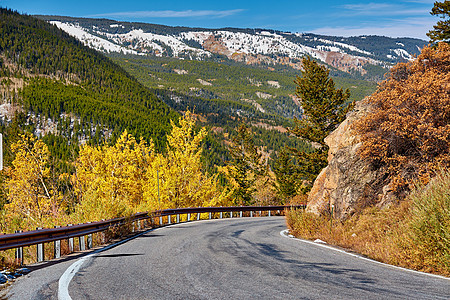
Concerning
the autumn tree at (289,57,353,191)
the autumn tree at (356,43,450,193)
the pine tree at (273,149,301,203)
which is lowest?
the pine tree at (273,149,301,203)

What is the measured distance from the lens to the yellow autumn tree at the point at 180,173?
1258 inches

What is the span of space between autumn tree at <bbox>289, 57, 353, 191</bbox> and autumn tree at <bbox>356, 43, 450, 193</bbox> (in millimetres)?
18963

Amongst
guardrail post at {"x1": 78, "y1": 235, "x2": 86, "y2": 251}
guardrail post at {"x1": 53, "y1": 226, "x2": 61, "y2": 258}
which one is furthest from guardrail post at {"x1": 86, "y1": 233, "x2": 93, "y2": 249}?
guardrail post at {"x1": 53, "y1": 226, "x2": 61, "y2": 258}

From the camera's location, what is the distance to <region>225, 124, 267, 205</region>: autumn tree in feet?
179

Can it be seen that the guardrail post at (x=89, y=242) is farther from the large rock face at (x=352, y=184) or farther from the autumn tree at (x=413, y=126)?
the autumn tree at (x=413, y=126)

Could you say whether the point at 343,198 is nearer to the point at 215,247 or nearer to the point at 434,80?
the point at 434,80

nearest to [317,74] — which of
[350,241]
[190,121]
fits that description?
[190,121]

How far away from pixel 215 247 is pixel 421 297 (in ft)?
19.5

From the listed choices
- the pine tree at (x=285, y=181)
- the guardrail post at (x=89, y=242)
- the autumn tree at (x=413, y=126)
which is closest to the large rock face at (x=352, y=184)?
the autumn tree at (x=413, y=126)

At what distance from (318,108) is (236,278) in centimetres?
2853

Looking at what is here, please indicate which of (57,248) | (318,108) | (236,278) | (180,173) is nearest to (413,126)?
(236,278)

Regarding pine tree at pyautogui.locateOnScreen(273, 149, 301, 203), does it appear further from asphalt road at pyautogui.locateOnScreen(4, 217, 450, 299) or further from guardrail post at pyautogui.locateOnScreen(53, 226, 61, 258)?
asphalt road at pyautogui.locateOnScreen(4, 217, 450, 299)

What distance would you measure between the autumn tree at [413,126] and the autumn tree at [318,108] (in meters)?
19.0

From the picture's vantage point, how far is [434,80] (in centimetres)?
1196
